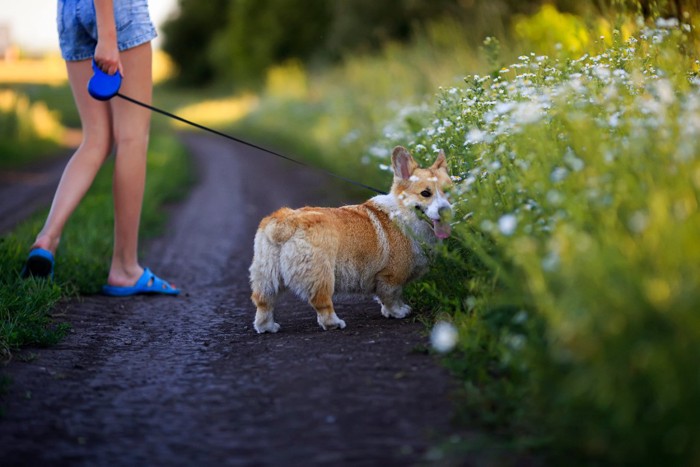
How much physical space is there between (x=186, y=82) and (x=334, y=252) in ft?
178

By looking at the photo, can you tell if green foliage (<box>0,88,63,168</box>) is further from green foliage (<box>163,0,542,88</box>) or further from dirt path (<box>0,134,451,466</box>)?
dirt path (<box>0,134,451,466</box>)

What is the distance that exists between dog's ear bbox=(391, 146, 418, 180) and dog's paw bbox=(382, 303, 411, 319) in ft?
2.65

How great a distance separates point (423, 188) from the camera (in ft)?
16.6

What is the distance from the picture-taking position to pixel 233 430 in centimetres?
316

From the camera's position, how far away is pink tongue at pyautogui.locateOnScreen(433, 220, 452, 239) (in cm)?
488

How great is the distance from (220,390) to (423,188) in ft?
6.43

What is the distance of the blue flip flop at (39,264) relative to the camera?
17.1 feet

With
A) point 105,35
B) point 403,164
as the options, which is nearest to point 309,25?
point 105,35

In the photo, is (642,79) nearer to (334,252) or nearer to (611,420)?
(334,252)

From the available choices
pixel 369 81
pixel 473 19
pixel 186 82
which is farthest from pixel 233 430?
pixel 186 82

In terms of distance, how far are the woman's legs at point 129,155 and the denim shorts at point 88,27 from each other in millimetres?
83

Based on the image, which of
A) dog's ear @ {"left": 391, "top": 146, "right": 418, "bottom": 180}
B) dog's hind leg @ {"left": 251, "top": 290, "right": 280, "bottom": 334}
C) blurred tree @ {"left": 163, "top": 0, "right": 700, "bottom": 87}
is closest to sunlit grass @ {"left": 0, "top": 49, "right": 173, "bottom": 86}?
blurred tree @ {"left": 163, "top": 0, "right": 700, "bottom": 87}

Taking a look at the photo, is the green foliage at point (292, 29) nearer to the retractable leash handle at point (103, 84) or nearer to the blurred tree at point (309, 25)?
the blurred tree at point (309, 25)

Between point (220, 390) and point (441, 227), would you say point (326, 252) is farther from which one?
point (220, 390)
